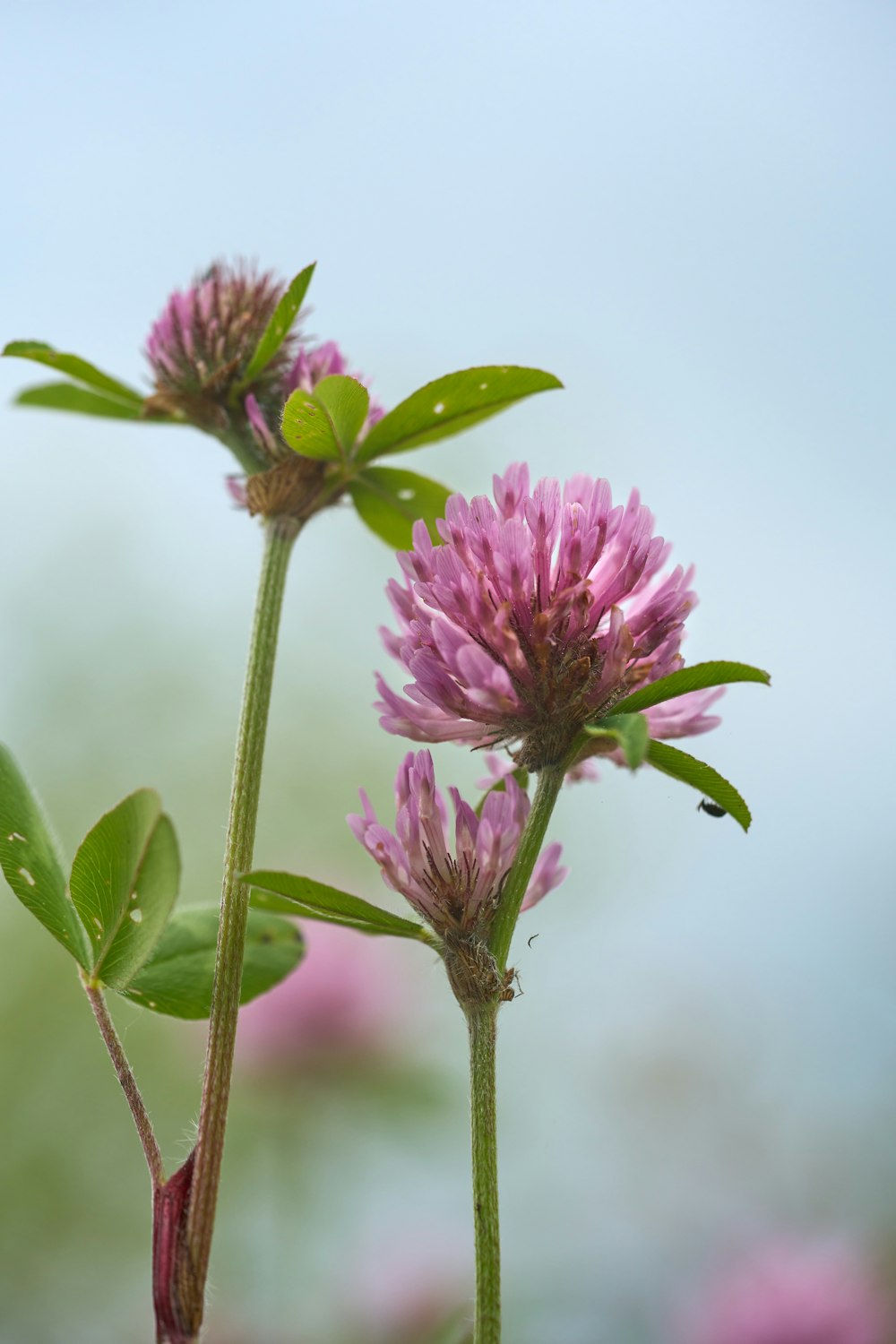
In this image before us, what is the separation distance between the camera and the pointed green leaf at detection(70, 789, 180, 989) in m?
0.56

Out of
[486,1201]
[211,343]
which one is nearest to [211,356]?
[211,343]

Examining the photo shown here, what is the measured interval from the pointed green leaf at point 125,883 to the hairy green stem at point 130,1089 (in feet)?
0.04

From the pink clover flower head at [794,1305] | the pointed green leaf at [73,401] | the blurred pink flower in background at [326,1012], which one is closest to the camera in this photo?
the pointed green leaf at [73,401]

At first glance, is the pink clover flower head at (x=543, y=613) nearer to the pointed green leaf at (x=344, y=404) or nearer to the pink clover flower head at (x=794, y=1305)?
the pointed green leaf at (x=344, y=404)

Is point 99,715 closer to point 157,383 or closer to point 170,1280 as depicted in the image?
point 157,383

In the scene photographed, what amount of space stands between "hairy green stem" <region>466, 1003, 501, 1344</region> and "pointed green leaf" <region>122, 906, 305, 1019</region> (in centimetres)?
19

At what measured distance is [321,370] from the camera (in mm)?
801

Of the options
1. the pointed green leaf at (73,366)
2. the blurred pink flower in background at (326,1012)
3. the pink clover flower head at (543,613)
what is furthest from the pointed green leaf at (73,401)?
the blurred pink flower in background at (326,1012)

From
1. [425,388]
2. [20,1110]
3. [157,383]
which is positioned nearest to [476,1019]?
[425,388]

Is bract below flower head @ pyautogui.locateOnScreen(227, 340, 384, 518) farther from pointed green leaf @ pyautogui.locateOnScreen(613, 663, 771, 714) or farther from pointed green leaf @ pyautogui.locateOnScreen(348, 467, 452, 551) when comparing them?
pointed green leaf @ pyautogui.locateOnScreen(613, 663, 771, 714)

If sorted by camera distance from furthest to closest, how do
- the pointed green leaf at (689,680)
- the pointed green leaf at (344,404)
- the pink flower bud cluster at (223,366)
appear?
the pink flower bud cluster at (223,366), the pointed green leaf at (344,404), the pointed green leaf at (689,680)

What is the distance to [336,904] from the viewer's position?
2.04 feet

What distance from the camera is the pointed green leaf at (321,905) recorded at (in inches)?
23.5

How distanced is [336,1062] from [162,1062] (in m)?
1.04
